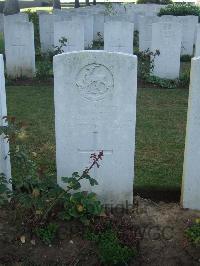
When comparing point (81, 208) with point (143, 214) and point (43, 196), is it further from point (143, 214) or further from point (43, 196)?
point (143, 214)

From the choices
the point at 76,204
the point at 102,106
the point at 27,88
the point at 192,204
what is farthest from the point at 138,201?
the point at 27,88

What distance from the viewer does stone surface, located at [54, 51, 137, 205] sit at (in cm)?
414

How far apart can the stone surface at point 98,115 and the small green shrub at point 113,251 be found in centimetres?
78

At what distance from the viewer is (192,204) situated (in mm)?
4566

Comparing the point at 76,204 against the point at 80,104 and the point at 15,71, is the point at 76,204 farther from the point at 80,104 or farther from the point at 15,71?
the point at 15,71

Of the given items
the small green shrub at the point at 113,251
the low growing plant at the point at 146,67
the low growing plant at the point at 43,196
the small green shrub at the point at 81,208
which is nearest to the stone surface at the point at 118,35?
the low growing plant at the point at 146,67

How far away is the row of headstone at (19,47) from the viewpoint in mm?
10227

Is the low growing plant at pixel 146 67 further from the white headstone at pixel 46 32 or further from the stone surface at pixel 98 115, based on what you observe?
the stone surface at pixel 98 115

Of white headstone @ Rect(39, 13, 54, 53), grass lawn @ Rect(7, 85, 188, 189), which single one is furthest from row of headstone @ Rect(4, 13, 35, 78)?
white headstone @ Rect(39, 13, 54, 53)

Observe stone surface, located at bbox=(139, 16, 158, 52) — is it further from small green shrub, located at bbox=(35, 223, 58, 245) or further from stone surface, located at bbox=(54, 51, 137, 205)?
small green shrub, located at bbox=(35, 223, 58, 245)

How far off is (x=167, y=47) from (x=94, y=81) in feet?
21.5

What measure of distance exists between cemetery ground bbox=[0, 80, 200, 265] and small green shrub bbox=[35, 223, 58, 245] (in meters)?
0.05

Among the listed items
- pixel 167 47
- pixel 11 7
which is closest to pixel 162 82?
pixel 167 47

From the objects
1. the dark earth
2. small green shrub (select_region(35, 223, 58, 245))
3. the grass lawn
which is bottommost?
the dark earth
